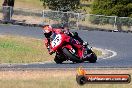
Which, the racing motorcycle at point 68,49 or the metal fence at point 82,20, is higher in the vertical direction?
the racing motorcycle at point 68,49

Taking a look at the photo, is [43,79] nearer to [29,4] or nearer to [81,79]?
[81,79]

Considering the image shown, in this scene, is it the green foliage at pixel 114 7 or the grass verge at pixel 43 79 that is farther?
the green foliage at pixel 114 7

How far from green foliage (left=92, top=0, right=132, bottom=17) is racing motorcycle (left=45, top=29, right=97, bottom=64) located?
96.4 feet

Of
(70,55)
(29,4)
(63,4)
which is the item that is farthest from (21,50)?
(29,4)

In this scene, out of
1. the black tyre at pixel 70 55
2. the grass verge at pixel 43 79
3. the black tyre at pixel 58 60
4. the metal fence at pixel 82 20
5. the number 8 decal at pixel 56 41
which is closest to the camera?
the grass verge at pixel 43 79

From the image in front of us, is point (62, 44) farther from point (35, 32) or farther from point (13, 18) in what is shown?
point (13, 18)

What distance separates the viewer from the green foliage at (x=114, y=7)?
50.1 m

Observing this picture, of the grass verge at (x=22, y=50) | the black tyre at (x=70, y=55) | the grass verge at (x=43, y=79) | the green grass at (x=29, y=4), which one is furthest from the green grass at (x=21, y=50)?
the green grass at (x=29, y=4)

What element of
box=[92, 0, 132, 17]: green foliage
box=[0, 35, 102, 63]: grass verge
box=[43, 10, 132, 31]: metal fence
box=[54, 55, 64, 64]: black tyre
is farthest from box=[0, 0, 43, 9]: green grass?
box=[54, 55, 64, 64]: black tyre

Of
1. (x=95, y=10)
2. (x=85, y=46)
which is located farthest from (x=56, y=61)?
(x=95, y=10)

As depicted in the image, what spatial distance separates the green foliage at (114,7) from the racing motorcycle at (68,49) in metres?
29.4

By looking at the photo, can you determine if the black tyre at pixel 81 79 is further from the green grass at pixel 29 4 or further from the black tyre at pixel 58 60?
the green grass at pixel 29 4

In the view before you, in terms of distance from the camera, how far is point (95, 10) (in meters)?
51.0

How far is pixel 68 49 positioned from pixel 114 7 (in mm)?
31629
